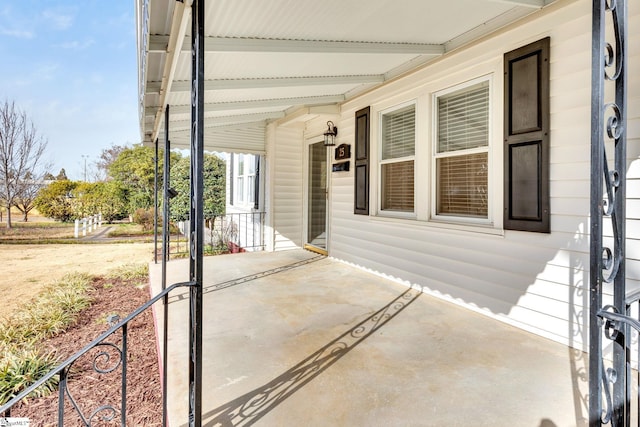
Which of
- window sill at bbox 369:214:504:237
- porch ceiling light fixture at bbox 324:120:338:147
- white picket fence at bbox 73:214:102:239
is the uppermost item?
porch ceiling light fixture at bbox 324:120:338:147

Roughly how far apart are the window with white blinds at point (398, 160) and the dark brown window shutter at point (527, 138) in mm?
1444

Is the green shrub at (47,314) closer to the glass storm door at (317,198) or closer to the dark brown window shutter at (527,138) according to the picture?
the glass storm door at (317,198)

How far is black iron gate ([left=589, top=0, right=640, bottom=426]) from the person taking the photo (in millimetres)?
1358

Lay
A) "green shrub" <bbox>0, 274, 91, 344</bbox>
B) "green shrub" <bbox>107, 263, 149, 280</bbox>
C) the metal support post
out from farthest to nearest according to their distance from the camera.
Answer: "green shrub" <bbox>107, 263, 149, 280</bbox>, "green shrub" <bbox>0, 274, 91, 344</bbox>, the metal support post

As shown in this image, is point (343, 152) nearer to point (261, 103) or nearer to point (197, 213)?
point (261, 103)

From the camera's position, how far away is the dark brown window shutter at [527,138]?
9.47 feet

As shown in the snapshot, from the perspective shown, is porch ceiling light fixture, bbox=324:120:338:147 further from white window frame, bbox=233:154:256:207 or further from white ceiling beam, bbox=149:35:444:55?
white window frame, bbox=233:154:256:207

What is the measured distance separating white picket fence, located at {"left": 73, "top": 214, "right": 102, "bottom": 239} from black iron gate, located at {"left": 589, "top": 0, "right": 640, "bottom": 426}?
1294 centimetres

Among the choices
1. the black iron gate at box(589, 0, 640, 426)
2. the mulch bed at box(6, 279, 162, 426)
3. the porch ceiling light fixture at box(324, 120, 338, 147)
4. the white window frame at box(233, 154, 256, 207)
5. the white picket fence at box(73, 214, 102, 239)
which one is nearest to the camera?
the black iron gate at box(589, 0, 640, 426)

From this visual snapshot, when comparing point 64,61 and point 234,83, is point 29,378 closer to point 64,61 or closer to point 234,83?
point 234,83

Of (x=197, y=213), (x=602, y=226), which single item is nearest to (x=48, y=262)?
(x=197, y=213)

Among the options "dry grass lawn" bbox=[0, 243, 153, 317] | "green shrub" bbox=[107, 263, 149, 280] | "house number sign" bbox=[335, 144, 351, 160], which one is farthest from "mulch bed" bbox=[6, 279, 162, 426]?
"house number sign" bbox=[335, 144, 351, 160]

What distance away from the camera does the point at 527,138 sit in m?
2.99

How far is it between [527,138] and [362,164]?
2.59 m
